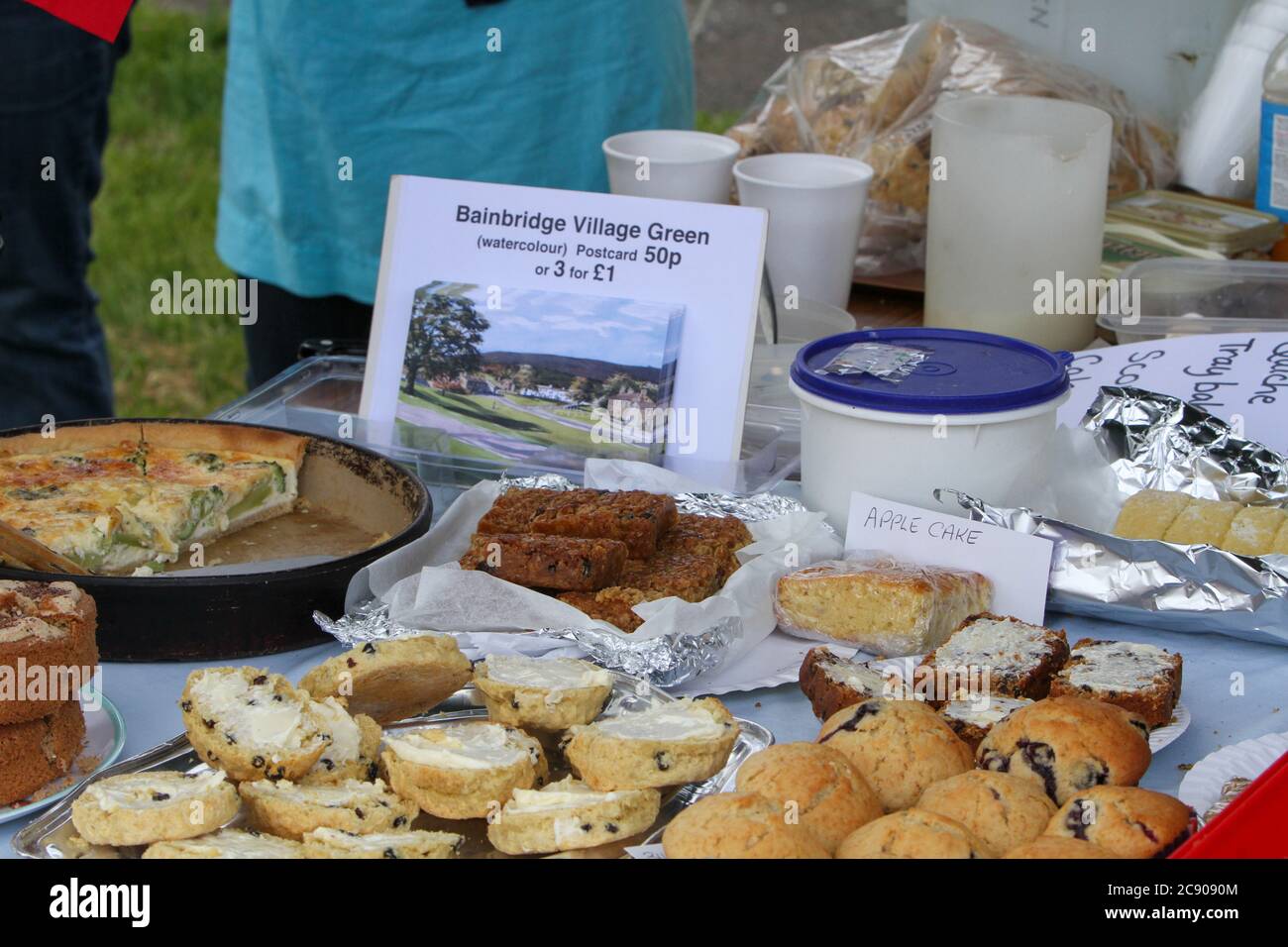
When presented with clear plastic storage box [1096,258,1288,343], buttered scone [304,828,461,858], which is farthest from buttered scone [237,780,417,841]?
clear plastic storage box [1096,258,1288,343]

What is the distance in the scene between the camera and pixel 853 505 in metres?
1.65

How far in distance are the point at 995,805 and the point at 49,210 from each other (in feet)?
9.54

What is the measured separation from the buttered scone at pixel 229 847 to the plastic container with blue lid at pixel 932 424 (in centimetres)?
82

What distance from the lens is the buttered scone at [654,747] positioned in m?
1.19

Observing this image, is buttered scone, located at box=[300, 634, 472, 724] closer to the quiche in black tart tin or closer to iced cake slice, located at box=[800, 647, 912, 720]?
the quiche in black tart tin

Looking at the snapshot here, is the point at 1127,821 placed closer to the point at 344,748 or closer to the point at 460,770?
the point at 460,770

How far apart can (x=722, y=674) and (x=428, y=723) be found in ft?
1.08

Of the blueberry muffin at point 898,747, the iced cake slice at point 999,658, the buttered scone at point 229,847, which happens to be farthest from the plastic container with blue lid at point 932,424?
the buttered scone at point 229,847

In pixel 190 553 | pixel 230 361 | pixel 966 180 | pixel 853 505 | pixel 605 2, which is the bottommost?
pixel 230 361

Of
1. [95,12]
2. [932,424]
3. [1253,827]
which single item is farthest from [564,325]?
[1253,827]

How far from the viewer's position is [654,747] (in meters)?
1.20

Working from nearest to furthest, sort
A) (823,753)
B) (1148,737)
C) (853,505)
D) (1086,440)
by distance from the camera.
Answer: (823,753) → (1148,737) → (853,505) → (1086,440)
